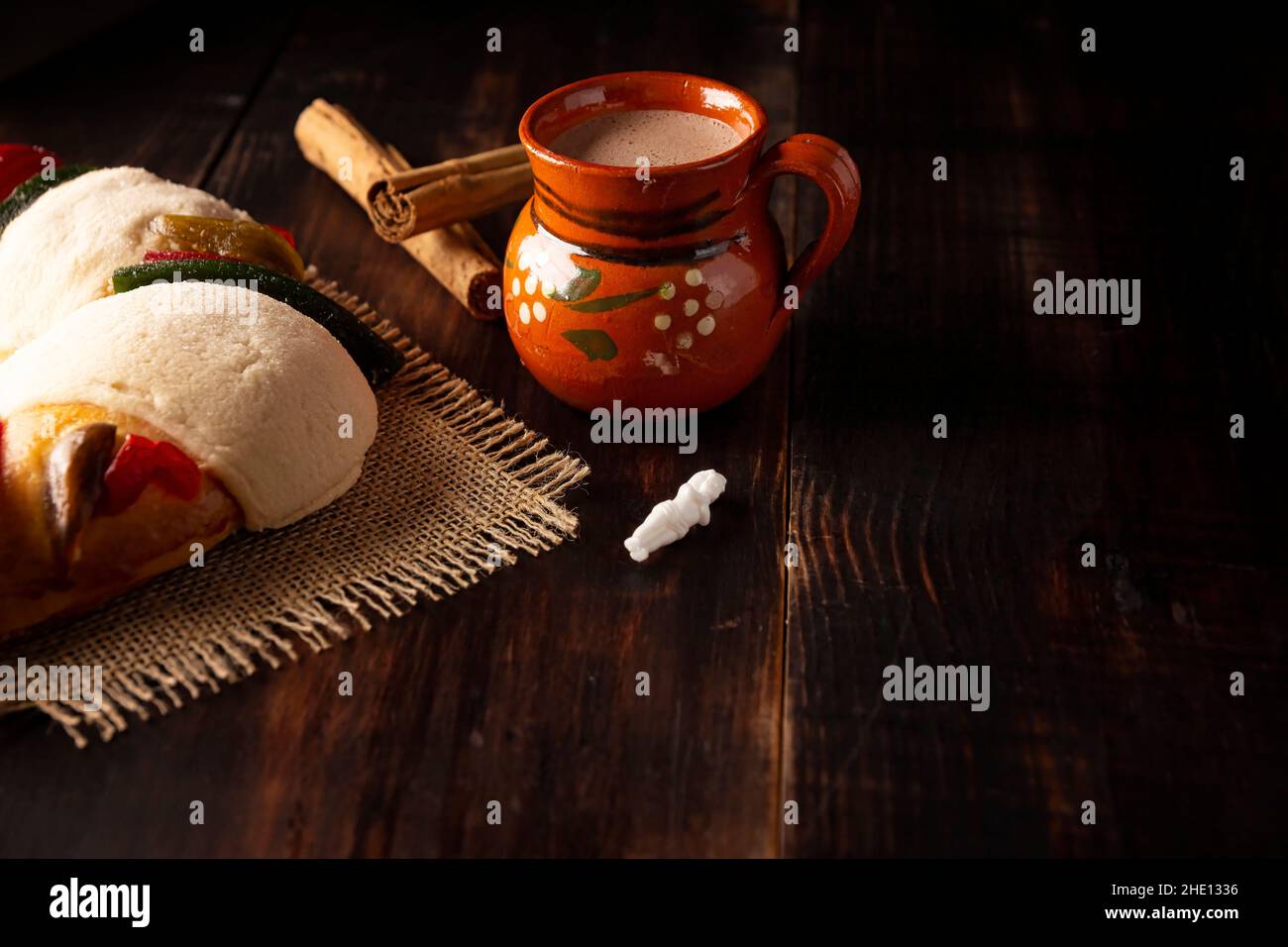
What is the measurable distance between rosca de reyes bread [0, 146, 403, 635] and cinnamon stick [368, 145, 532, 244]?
20 centimetres

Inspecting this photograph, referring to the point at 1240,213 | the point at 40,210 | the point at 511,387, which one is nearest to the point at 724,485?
the point at 511,387

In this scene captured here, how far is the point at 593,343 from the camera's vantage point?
110 cm

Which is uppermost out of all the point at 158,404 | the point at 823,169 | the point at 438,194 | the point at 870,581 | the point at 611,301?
the point at 438,194

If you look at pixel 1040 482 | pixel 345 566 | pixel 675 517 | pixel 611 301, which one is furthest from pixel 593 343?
pixel 1040 482

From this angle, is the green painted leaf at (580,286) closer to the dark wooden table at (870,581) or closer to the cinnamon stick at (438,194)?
the dark wooden table at (870,581)

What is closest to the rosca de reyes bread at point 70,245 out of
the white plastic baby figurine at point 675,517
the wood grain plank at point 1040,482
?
the white plastic baby figurine at point 675,517

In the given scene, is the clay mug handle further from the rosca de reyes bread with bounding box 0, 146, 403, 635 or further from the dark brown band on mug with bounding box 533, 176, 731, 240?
the rosca de reyes bread with bounding box 0, 146, 403, 635

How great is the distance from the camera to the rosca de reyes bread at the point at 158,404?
0.92 m

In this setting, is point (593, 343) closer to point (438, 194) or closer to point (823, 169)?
point (823, 169)

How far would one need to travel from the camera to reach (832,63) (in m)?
1.89

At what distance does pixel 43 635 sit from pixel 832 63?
1395 mm

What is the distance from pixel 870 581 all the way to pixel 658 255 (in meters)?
0.32

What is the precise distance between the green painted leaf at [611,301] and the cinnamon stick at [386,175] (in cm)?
27

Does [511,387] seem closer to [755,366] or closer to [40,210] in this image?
[755,366]
